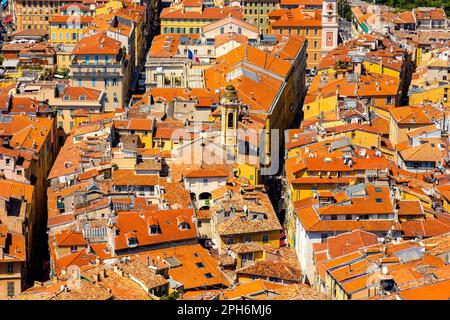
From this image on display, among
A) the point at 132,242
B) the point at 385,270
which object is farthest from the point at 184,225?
the point at 385,270

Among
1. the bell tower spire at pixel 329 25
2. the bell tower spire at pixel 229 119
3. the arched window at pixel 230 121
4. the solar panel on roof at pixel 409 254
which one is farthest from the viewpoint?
the bell tower spire at pixel 329 25

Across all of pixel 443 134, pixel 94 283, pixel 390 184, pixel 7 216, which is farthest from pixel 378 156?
pixel 94 283

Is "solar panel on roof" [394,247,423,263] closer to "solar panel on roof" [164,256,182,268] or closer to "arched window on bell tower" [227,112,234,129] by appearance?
"solar panel on roof" [164,256,182,268]

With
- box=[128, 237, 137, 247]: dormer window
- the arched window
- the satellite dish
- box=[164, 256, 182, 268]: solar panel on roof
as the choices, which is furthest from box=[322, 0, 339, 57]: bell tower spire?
the satellite dish

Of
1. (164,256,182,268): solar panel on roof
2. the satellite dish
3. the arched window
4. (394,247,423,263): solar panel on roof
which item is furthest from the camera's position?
the arched window

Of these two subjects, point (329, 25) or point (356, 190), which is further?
point (329, 25)

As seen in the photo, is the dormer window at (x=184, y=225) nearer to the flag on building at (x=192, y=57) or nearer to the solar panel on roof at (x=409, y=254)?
the solar panel on roof at (x=409, y=254)

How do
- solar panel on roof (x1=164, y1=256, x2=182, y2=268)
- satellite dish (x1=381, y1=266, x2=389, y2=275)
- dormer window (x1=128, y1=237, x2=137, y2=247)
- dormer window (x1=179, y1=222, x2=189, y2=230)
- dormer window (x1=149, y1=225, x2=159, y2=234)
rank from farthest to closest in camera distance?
dormer window (x1=179, y1=222, x2=189, y2=230)
dormer window (x1=149, y1=225, x2=159, y2=234)
dormer window (x1=128, y1=237, x2=137, y2=247)
solar panel on roof (x1=164, y1=256, x2=182, y2=268)
satellite dish (x1=381, y1=266, x2=389, y2=275)

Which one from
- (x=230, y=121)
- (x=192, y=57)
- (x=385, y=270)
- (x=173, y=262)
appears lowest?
(x=173, y=262)

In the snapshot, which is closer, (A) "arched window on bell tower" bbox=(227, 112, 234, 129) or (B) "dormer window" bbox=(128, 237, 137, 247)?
(B) "dormer window" bbox=(128, 237, 137, 247)

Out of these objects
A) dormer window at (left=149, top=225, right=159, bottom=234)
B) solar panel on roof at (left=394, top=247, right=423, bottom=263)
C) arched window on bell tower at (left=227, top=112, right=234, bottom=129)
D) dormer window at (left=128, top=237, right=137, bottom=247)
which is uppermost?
arched window on bell tower at (left=227, top=112, right=234, bottom=129)

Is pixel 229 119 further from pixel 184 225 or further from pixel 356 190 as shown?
pixel 184 225

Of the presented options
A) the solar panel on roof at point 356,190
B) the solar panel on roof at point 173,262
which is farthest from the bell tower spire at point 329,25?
the solar panel on roof at point 173,262
